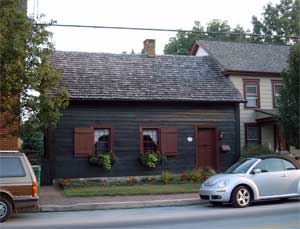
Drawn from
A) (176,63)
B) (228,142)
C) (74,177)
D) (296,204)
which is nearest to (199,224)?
(296,204)

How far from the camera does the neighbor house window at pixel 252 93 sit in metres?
26.6


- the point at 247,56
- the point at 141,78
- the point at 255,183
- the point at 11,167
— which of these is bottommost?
the point at 255,183

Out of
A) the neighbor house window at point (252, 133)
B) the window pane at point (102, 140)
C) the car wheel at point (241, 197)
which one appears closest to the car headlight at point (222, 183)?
the car wheel at point (241, 197)

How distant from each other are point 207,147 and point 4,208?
14367 mm

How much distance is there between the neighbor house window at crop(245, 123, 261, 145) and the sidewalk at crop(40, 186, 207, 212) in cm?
1009

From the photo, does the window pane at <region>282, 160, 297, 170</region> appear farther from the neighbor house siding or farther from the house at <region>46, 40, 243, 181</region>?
the neighbor house siding

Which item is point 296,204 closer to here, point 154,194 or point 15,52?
point 154,194

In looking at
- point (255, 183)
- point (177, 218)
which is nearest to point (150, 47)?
point (255, 183)

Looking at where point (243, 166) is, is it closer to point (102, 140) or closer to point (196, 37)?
point (102, 140)

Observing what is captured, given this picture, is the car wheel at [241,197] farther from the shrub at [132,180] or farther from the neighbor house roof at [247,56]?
the neighbor house roof at [247,56]

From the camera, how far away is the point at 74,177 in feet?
72.6

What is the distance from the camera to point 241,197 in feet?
46.2

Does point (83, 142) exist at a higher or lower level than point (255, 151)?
higher

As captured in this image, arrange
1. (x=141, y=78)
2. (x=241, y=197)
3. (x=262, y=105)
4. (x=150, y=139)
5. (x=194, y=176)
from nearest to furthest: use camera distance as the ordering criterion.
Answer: (x=241, y=197) → (x=194, y=176) → (x=150, y=139) → (x=141, y=78) → (x=262, y=105)
